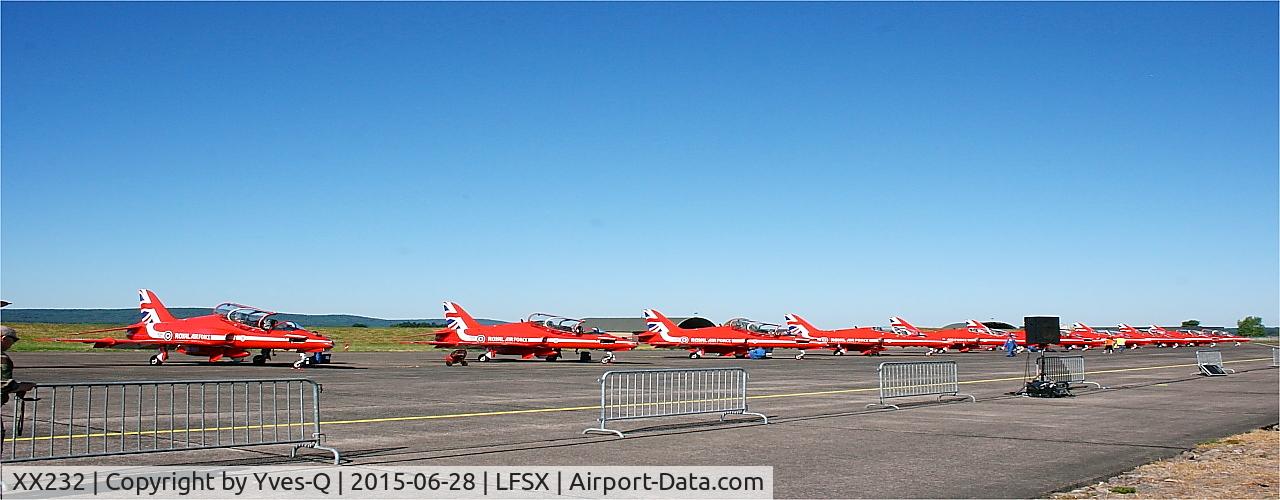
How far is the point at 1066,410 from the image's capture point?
17438 mm

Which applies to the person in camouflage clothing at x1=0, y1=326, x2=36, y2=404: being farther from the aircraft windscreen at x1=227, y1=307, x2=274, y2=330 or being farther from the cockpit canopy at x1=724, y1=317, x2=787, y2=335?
the cockpit canopy at x1=724, y1=317, x2=787, y2=335

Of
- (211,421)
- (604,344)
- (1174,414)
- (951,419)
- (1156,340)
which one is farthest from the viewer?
(1156,340)

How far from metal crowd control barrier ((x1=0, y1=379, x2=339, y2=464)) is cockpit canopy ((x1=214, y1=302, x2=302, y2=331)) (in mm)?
17099

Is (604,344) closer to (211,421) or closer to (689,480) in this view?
(211,421)

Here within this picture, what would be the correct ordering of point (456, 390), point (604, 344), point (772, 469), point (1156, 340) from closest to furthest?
point (772, 469) → point (456, 390) → point (604, 344) → point (1156, 340)

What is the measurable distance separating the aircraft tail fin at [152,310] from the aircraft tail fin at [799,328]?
97.4 feet

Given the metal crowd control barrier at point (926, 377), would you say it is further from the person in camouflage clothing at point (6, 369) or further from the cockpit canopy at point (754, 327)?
the cockpit canopy at point (754, 327)

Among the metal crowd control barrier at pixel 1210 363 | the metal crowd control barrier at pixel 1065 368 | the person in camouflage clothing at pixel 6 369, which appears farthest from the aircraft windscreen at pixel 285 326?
the metal crowd control barrier at pixel 1210 363

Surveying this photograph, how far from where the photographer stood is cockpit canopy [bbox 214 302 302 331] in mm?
36812

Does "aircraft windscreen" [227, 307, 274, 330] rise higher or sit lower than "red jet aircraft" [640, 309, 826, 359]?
higher

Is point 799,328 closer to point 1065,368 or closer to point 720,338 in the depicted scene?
point 720,338

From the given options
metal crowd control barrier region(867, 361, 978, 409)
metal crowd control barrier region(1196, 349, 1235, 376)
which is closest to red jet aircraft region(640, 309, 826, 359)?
metal crowd control barrier region(1196, 349, 1235, 376)

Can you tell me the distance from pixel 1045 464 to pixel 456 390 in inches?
540

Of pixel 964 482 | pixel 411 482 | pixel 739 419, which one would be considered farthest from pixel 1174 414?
pixel 411 482
